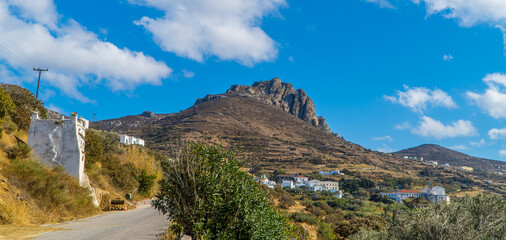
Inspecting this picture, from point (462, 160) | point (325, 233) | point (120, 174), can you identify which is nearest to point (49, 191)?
point (120, 174)

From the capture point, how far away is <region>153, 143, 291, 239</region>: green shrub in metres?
8.20

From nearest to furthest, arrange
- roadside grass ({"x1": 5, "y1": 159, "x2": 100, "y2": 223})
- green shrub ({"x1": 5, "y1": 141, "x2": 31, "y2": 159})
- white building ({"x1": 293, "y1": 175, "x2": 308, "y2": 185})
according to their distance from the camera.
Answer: roadside grass ({"x1": 5, "y1": 159, "x2": 100, "y2": 223}) → green shrub ({"x1": 5, "y1": 141, "x2": 31, "y2": 159}) → white building ({"x1": 293, "y1": 175, "x2": 308, "y2": 185})

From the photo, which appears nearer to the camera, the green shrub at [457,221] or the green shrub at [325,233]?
the green shrub at [457,221]

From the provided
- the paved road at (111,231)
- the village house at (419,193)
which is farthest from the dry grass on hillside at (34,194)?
the village house at (419,193)

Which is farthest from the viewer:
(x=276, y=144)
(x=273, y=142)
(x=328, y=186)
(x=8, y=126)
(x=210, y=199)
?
(x=273, y=142)

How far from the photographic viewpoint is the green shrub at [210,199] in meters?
8.20

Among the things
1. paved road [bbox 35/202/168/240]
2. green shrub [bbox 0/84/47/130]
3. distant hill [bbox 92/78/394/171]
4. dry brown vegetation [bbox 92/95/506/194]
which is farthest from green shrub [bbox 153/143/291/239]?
dry brown vegetation [bbox 92/95/506/194]

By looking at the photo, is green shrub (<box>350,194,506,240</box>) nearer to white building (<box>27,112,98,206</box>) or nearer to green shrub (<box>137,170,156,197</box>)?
white building (<box>27,112,98,206</box>)

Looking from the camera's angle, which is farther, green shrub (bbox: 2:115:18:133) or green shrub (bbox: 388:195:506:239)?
green shrub (bbox: 2:115:18:133)

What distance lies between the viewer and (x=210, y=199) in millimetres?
8219

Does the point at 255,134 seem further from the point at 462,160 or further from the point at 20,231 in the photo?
the point at 462,160

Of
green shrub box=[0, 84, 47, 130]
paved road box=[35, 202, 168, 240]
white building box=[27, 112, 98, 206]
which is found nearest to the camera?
paved road box=[35, 202, 168, 240]

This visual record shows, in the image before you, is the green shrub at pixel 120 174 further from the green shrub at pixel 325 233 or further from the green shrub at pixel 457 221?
the green shrub at pixel 457 221

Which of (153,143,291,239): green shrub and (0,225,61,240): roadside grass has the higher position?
(153,143,291,239): green shrub
